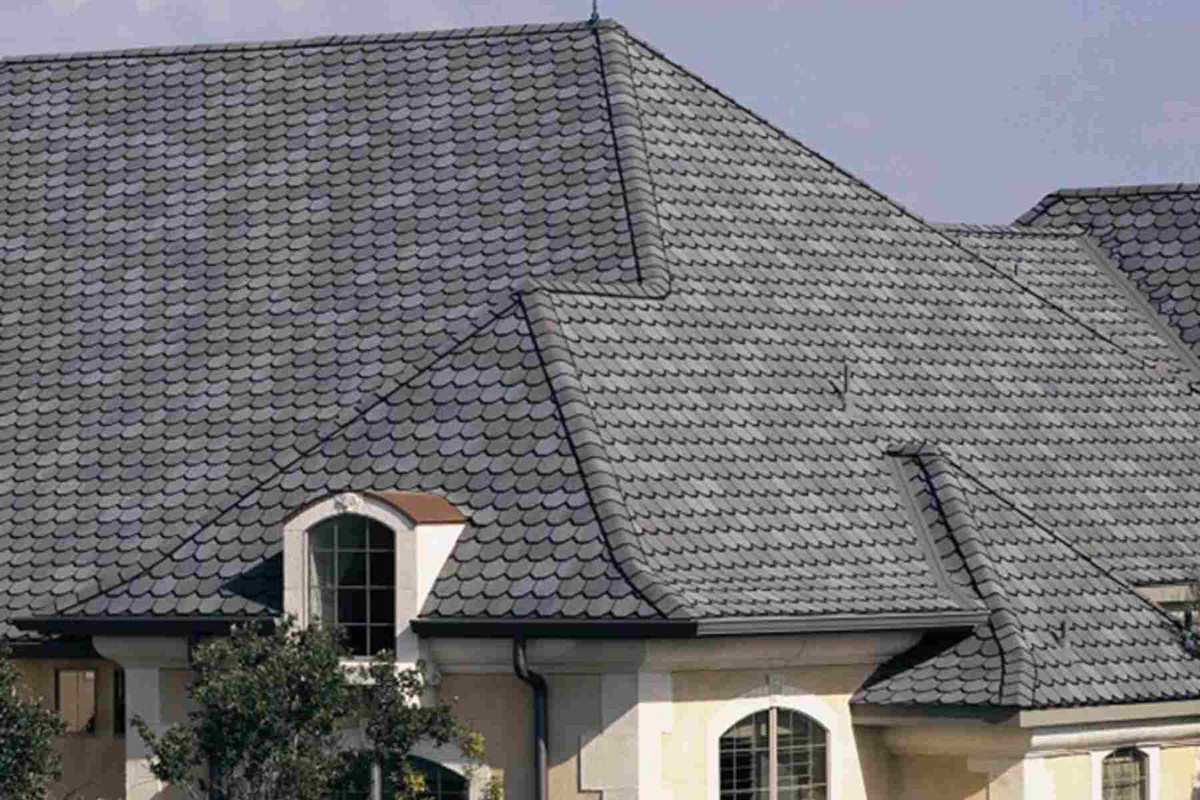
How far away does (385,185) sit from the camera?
142 feet

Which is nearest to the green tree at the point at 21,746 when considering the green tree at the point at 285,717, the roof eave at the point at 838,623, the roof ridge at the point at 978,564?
the green tree at the point at 285,717

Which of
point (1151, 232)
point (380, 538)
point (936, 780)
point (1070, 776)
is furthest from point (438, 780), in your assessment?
point (1151, 232)

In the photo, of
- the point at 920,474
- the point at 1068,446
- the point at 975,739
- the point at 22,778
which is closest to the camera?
the point at 22,778

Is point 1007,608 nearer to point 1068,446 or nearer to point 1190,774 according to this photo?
point 1190,774

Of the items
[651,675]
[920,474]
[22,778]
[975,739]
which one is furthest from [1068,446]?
[22,778]

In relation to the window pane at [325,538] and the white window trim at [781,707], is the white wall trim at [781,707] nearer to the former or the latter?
the white window trim at [781,707]

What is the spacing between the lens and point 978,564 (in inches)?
1494

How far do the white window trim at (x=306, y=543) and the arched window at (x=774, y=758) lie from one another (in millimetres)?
3609

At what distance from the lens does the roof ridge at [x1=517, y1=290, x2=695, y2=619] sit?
3438 cm

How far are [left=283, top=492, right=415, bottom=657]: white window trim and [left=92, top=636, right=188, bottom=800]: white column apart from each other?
6.02 feet

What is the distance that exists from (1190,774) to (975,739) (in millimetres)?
3098

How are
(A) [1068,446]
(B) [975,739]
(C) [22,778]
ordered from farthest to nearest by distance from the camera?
(A) [1068,446] → (B) [975,739] → (C) [22,778]

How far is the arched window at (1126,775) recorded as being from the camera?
123 ft

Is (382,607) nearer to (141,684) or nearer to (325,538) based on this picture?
(325,538)
